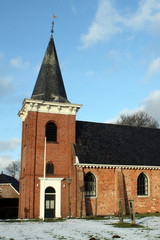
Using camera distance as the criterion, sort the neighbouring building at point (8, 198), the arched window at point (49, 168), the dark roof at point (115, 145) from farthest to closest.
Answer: the neighbouring building at point (8, 198), the dark roof at point (115, 145), the arched window at point (49, 168)

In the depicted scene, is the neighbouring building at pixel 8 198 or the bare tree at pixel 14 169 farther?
the bare tree at pixel 14 169

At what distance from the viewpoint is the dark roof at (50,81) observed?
3197cm

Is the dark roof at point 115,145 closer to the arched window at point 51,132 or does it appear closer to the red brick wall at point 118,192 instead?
the red brick wall at point 118,192

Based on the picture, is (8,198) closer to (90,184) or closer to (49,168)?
(49,168)

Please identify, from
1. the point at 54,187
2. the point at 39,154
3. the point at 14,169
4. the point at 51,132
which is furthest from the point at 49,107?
the point at 14,169

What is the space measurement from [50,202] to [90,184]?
4.07 metres

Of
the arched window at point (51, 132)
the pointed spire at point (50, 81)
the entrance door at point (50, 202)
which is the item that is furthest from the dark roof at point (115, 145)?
the pointed spire at point (50, 81)

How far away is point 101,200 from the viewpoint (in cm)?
2983

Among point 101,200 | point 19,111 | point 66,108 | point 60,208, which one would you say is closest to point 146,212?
point 101,200

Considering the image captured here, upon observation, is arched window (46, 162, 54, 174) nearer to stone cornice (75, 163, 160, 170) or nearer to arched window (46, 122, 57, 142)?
arched window (46, 122, 57, 142)

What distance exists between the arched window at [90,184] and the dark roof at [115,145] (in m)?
1.35

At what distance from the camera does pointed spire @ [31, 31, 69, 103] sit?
105 ft

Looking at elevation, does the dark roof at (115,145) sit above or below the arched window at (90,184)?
above

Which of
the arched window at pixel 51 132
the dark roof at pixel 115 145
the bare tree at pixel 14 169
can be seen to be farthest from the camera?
the bare tree at pixel 14 169
